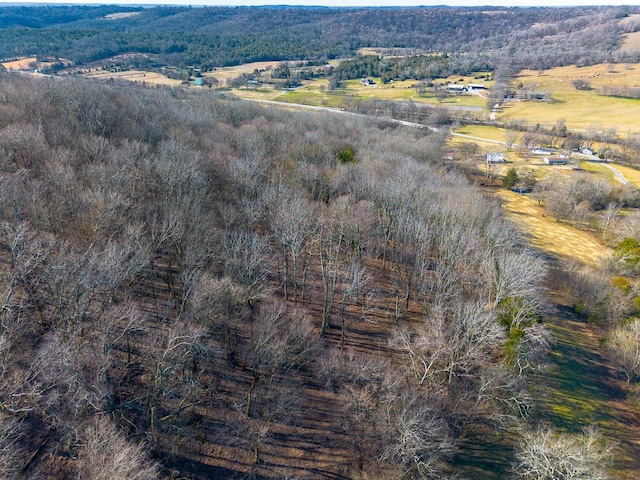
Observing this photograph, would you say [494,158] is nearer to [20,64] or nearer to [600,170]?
[600,170]

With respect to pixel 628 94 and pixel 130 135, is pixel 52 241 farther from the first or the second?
pixel 628 94

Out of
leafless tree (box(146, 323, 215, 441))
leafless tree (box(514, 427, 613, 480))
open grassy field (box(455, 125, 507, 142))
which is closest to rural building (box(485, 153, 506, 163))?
open grassy field (box(455, 125, 507, 142))

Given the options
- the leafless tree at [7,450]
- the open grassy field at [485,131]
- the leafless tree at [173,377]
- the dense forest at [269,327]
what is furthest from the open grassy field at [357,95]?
the leafless tree at [7,450]

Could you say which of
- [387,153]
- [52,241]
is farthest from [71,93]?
[387,153]

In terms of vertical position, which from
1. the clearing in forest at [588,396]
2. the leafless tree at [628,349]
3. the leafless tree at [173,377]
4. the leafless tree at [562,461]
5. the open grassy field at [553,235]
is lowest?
the open grassy field at [553,235]

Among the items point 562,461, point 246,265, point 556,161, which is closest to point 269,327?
point 246,265

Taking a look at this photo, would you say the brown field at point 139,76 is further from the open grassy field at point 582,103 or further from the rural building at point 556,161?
the rural building at point 556,161
